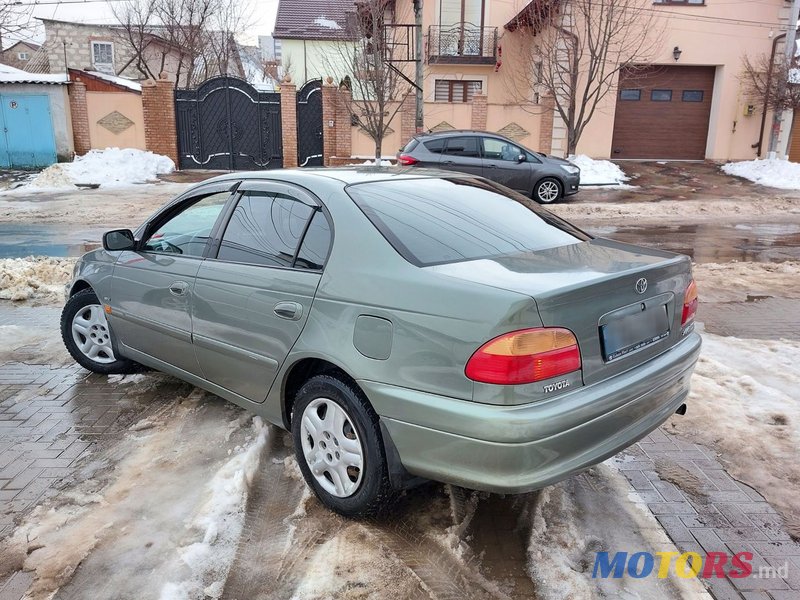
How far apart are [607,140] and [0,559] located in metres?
24.1

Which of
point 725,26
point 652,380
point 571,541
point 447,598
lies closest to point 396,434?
point 447,598

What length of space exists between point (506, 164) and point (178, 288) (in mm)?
12621

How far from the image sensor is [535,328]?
8.22 feet

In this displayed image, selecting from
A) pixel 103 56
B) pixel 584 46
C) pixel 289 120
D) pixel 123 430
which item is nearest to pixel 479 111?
pixel 584 46

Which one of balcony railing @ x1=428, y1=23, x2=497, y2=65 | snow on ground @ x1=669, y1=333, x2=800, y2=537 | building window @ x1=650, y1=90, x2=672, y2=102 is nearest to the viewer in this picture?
snow on ground @ x1=669, y1=333, x2=800, y2=537

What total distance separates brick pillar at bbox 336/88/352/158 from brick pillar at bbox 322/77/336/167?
0.14 m

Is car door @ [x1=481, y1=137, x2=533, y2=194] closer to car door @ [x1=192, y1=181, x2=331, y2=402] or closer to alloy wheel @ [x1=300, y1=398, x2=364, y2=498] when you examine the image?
car door @ [x1=192, y1=181, x2=331, y2=402]

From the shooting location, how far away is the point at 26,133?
69.4ft

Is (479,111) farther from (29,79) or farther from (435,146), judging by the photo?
(29,79)

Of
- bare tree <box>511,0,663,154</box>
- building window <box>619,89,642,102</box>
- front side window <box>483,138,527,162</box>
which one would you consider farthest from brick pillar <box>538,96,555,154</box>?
front side window <box>483,138,527,162</box>

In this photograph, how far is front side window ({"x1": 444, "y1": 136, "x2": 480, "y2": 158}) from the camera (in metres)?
15.4

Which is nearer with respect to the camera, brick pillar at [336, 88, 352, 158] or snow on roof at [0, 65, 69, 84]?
snow on roof at [0, 65, 69, 84]

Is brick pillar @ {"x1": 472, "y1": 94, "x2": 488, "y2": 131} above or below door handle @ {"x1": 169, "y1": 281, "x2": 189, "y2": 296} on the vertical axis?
above

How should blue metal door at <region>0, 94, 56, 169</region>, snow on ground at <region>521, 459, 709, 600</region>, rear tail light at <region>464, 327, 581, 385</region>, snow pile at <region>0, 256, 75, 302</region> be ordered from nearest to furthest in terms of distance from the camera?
rear tail light at <region>464, 327, 581, 385</region>
snow on ground at <region>521, 459, 709, 600</region>
snow pile at <region>0, 256, 75, 302</region>
blue metal door at <region>0, 94, 56, 169</region>
